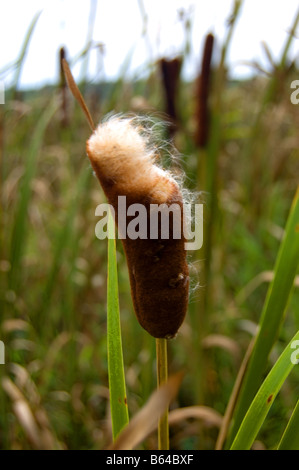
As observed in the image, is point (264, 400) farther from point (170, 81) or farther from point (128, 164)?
point (170, 81)

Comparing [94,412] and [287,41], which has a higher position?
[287,41]

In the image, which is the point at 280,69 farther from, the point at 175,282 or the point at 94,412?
the point at 94,412

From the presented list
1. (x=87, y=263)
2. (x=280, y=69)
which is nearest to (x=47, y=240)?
(x=87, y=263)

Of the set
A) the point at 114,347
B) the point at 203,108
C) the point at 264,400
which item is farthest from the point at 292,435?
the point at 203,108

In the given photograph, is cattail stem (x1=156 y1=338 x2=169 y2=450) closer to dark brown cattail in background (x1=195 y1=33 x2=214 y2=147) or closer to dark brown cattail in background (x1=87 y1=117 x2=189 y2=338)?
dark brown cattail in background (x1=87 y1=117 x2=189 y2=338)

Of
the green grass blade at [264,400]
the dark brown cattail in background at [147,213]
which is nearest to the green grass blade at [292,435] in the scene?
the green grass blade at [264,400]

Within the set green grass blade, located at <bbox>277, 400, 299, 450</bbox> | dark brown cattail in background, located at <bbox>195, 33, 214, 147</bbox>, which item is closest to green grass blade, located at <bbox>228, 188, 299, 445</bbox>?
green grass blade, located at <bbox>277, 400, 299, 450</bbox>

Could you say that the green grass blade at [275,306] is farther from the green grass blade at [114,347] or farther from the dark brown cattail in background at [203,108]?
the dark brown cattail in background at [203,108]
